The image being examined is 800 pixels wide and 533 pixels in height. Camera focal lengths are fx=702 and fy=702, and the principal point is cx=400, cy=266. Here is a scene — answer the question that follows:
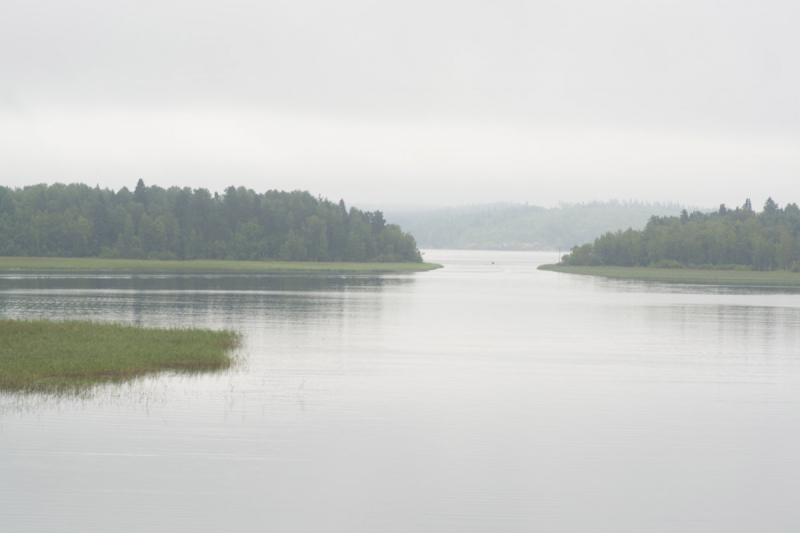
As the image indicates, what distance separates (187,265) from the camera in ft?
574

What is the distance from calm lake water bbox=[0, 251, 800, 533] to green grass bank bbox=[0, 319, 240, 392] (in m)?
1.61

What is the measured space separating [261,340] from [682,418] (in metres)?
24.1

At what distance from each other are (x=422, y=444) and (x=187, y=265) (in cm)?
16500

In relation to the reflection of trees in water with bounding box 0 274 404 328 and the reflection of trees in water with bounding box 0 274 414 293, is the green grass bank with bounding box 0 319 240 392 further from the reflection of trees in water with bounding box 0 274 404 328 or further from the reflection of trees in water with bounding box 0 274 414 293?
the reflection of trees in water with bounding box 0 274 414 293

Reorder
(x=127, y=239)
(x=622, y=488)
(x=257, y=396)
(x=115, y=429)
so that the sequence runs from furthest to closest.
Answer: (x=127, y=239)
(x=257, y=396)
(x=115, y=429)
(x=622, y=488)

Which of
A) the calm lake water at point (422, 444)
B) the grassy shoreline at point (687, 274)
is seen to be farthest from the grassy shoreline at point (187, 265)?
the calm lake water at point (422, 444)

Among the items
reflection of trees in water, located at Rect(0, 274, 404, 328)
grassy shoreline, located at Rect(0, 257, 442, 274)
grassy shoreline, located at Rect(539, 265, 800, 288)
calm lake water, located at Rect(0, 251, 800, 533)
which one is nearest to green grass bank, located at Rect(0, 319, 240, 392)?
calm lake water, located at Rect(0, 251, 800, 533)

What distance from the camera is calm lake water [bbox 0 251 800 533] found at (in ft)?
46.2

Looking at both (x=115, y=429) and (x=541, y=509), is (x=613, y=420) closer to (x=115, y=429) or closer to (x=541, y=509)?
(x=541, y=509)

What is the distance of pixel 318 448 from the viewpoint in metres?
18.2

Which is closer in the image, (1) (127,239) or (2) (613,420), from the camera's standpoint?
(2) (613,420)

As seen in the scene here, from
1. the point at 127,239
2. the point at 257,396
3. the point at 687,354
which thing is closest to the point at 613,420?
the point at 257,396

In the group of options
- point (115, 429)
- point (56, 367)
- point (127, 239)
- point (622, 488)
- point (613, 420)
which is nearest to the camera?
point (622, 488)

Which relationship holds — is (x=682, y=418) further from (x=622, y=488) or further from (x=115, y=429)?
(x=115, y=429)
